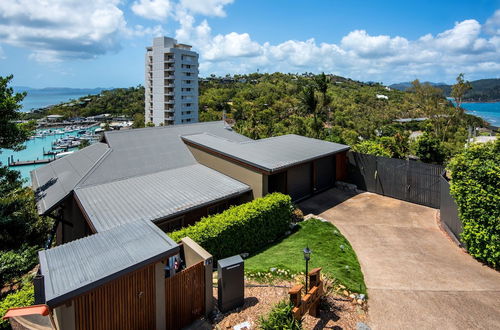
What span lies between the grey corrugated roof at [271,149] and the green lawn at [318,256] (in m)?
3.19

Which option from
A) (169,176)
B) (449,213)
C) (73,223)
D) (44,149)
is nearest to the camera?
(449,213)

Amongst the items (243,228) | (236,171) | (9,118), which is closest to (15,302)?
(243,228)

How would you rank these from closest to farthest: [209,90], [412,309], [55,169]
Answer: [412,309] < [55,169] < [209,90]

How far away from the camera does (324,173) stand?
18250 millimetres

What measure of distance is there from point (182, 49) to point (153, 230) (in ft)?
274

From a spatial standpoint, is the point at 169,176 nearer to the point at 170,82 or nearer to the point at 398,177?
the point at 398,177

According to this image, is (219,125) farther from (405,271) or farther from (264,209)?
(405,271)

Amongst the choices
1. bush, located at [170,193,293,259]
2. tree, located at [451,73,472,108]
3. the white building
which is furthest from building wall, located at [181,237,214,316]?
the white building

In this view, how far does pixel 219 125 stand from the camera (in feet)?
72.1

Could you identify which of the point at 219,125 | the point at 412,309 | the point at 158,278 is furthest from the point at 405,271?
the point at 219,125

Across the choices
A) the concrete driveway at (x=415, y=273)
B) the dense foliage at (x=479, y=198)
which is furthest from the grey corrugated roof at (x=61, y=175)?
the dense foliage at (x=479, y=198)

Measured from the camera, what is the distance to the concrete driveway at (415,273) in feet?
24.4

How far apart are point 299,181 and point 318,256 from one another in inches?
269

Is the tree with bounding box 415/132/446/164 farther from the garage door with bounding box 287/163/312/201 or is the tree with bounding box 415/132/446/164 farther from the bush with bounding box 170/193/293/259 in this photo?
the bush with bounding box 170/193/293/259
